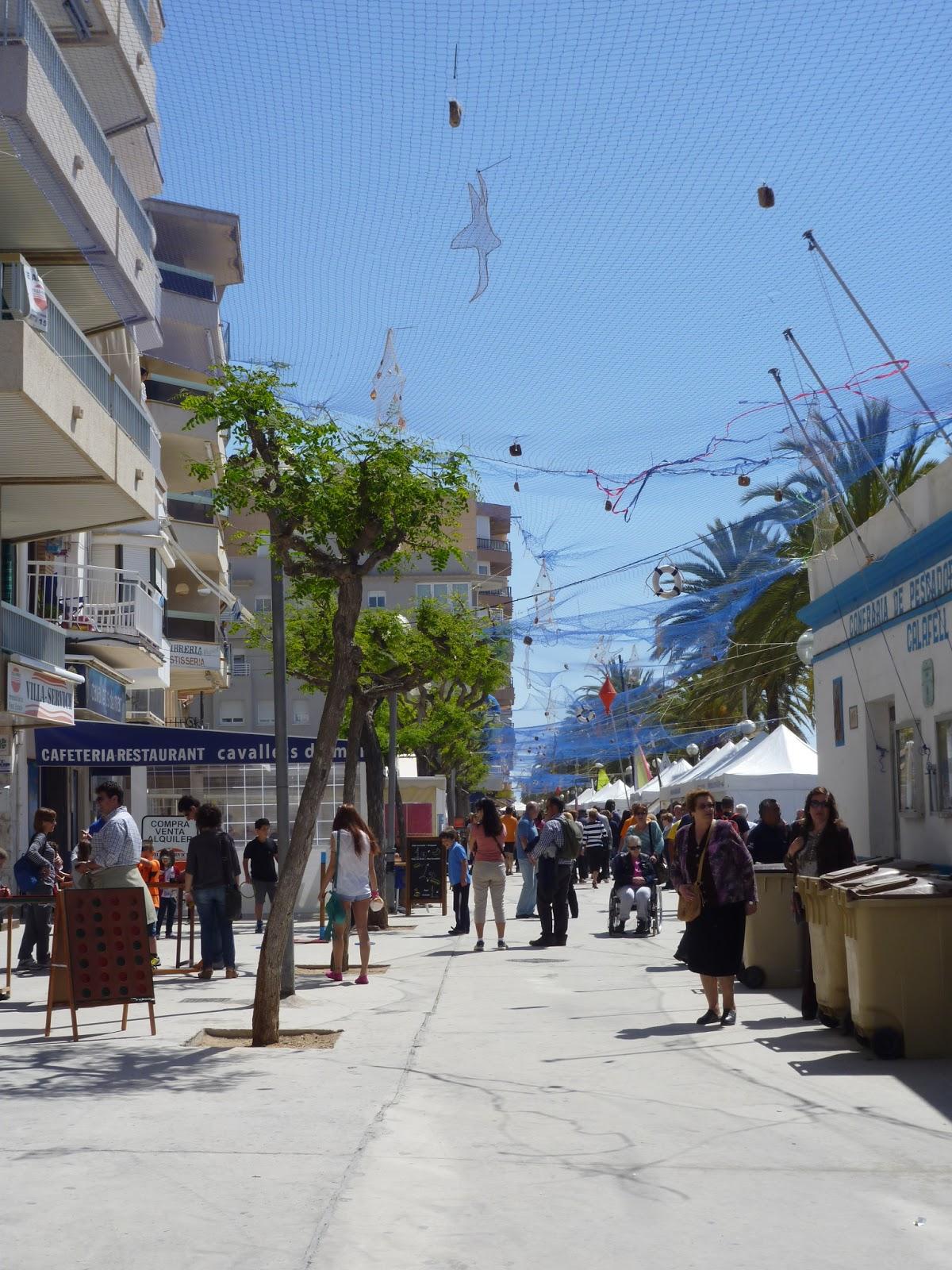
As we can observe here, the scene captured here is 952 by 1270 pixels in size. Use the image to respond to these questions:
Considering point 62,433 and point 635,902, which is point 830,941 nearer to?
point 635,902

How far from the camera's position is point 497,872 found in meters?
17.8

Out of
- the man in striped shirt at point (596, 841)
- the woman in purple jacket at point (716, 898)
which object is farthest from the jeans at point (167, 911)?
the man in striped shirt at point (596, 841)

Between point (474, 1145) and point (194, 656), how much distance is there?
35213 millimetres

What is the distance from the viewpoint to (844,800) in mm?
16688

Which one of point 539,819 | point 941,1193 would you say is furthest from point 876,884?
point 539,819

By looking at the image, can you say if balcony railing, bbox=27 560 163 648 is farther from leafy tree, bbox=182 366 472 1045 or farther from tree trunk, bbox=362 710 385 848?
leafy tree, bbox=182 366 472 1045

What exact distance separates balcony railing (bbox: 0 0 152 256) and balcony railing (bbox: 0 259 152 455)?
15.0 inches

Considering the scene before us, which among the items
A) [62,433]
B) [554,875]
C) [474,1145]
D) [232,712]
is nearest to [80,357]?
[62,433]

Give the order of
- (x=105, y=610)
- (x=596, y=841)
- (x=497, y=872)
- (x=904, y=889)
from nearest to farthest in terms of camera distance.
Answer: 1. (x=904, y=889)
2. (x=497, y=872)
3. (x=105, y=610)
4. (x=596, y=841)

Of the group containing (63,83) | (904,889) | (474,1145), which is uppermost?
(63,83)

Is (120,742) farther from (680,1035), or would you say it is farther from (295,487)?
(680,1035)

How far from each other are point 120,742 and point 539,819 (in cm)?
704

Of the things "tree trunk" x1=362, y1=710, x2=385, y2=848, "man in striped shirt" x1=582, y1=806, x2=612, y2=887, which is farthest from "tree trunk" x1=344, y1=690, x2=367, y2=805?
"man in striped shirt" x1=582, y1=806, x2=612, y2=887

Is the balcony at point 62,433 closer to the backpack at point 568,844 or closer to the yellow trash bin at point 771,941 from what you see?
the backpack at point 568,844
